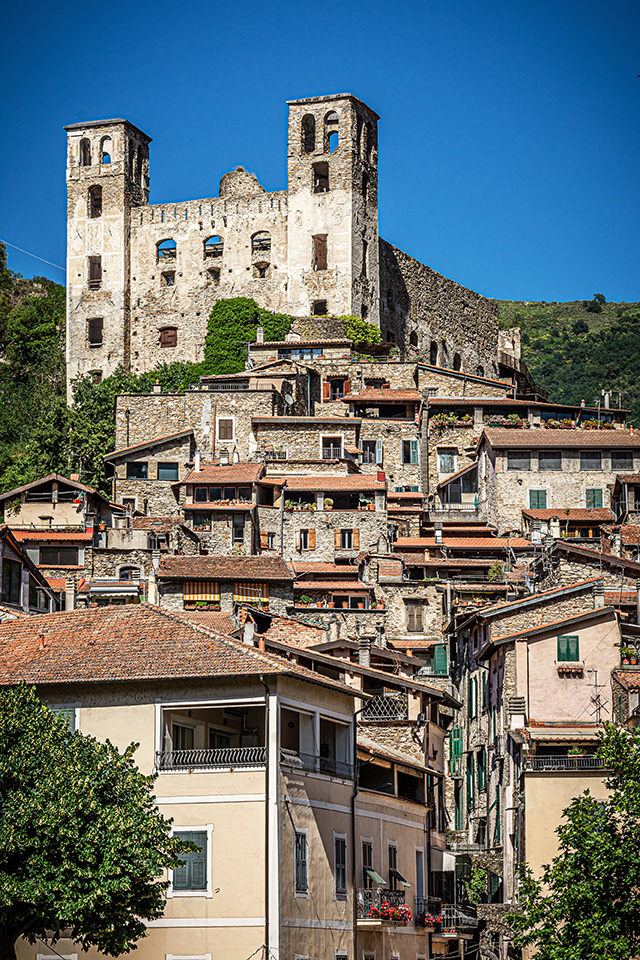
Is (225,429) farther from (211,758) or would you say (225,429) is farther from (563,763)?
(211,758)

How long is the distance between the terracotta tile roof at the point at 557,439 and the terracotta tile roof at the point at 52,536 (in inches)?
804

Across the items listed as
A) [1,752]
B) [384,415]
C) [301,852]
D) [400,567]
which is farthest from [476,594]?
[1,752]

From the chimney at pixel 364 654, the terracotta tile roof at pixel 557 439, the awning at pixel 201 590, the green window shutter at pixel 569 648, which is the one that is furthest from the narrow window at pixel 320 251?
the green window shutter at pixel 569 648

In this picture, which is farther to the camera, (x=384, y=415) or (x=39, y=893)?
(x=384, y=415)

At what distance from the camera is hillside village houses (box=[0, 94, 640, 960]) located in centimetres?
3180

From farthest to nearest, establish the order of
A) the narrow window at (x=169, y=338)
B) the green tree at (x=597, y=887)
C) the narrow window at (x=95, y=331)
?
1. the narrow window at (x=95, y=331)
2. the narrow window at (x=169, y=338)
3. the green tree at (x=597, y=887)

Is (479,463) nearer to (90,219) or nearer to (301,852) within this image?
(90,219)

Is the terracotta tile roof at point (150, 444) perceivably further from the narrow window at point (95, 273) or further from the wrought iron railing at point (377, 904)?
the wrought iron railing at point (377, 904)

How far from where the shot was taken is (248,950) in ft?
97.1

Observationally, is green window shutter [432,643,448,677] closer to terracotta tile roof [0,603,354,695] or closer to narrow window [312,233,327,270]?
terracotta tile roof [0,603,354,695]

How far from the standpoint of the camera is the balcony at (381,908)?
1393 inches

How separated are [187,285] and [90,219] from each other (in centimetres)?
788

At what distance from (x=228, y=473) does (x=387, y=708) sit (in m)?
28.6

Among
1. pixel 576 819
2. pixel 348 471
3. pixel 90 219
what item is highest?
pixel 90 219
